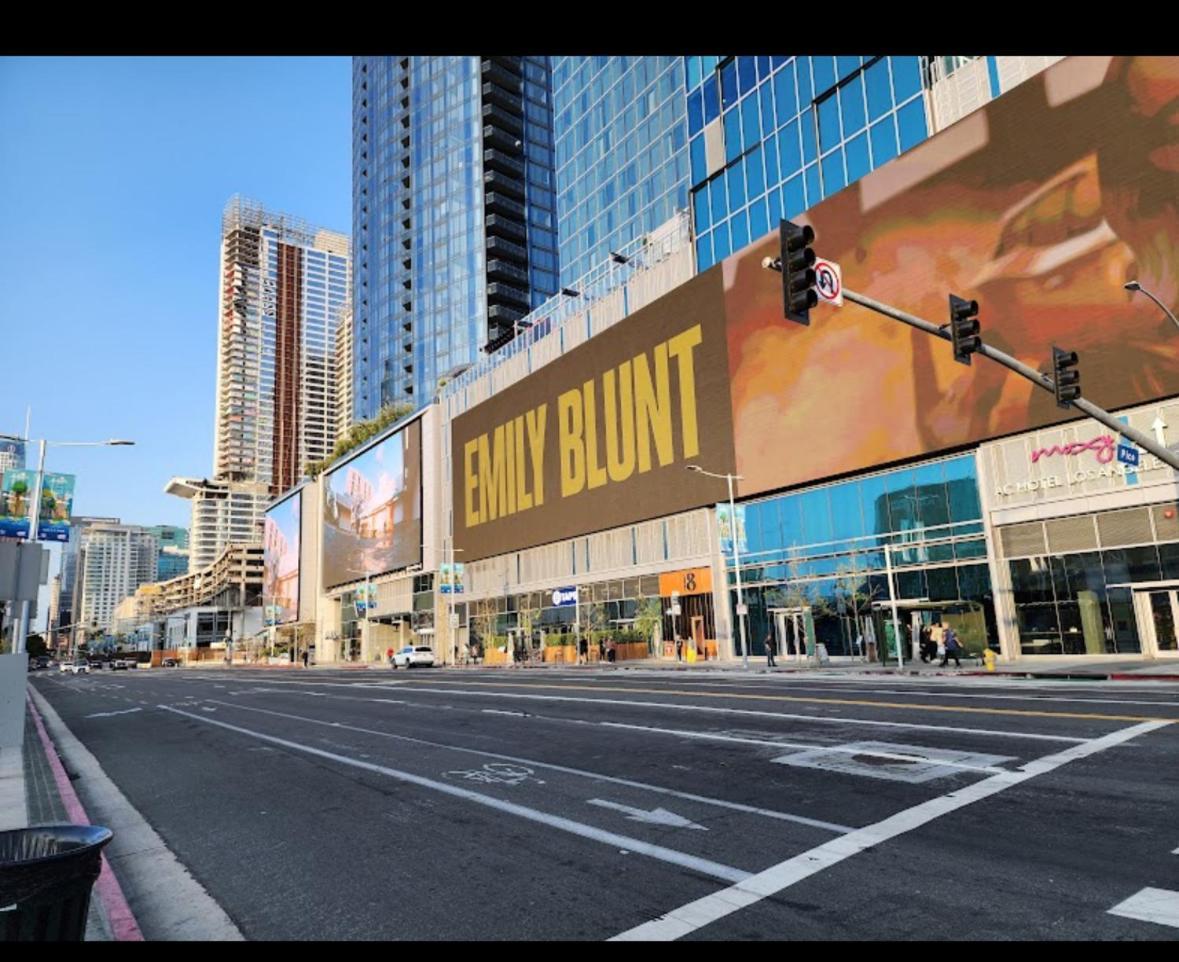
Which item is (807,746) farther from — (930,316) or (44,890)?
(930,316)

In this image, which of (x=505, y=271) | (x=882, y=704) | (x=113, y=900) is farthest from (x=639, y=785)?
(x=505, y=271)

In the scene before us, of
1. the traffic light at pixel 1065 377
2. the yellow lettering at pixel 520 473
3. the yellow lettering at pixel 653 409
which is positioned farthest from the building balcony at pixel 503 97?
the traffic light at pixel 1065 377

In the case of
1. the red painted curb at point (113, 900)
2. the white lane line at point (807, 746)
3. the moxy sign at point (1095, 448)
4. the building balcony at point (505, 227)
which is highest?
the building balcony at point (505, 227)

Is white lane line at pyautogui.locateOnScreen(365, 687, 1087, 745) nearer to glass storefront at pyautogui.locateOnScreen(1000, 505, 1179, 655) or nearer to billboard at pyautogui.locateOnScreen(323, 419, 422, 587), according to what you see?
glass storefront at pyautogui.locateOnScreen(1000, 505, 1179, 655)

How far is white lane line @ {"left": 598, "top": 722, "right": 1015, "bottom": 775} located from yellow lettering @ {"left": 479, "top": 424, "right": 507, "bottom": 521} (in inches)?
2094

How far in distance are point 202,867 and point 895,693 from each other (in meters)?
15.9

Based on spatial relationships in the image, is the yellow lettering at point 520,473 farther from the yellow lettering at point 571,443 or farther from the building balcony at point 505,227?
the building balcony at point 505,227

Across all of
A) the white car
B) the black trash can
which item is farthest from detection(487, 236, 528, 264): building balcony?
the black trash can

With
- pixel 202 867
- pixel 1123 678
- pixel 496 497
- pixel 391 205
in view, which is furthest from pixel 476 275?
pixel 202 867

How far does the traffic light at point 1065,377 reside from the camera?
1473cm

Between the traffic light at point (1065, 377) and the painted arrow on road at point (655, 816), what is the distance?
11.5 m

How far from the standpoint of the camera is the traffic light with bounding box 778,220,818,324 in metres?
11.1

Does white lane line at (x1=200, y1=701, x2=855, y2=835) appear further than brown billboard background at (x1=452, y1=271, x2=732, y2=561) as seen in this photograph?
No

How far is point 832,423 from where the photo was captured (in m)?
38.9
